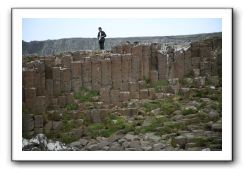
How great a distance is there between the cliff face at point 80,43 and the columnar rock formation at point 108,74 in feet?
0.22

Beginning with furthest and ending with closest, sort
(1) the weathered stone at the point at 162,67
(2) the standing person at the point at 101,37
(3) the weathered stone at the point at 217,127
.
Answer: (1) the weathered stone at the point at 162,67 → (2) the standing person at the point at 101,37 → (3) the weathered stone at the point at 217,127

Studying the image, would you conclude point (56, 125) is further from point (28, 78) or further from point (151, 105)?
point (151, 105)

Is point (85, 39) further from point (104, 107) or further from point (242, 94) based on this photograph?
point (242, 94)

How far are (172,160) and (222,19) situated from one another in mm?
1599

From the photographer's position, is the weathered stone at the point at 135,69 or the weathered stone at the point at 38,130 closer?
the weathered stone at the point at 38,130

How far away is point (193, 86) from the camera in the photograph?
10922mm

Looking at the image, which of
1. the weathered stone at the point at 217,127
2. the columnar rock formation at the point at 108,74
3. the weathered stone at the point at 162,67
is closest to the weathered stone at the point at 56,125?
the columnar rock formation at the point at 108,74

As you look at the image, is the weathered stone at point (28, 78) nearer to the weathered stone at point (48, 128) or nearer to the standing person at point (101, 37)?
the weathered stone at point (48, 128)

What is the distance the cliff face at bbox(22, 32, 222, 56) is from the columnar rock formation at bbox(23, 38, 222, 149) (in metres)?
0.07

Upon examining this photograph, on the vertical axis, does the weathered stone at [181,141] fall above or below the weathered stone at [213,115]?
below

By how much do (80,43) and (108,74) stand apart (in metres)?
0.47

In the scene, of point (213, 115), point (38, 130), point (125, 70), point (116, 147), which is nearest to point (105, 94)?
point (125, 70)

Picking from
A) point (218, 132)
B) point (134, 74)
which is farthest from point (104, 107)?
point (218, 132)

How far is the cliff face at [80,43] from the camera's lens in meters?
10.8
